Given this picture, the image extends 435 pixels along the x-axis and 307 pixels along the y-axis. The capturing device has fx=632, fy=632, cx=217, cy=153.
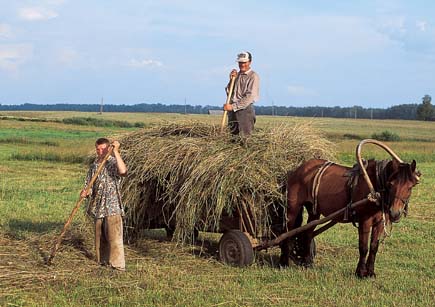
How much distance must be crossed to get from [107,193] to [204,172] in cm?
137

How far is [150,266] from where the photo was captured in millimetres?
8414

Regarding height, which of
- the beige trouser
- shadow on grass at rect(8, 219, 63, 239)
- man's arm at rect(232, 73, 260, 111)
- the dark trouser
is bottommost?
shadow on grass at rect(8, 219, 63, 239)

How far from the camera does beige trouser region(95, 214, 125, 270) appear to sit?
8.32 meters

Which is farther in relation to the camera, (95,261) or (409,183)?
(95,261)

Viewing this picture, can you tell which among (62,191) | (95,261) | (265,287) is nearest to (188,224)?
(95,261)

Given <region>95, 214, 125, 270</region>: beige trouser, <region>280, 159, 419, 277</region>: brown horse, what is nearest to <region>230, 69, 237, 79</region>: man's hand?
<region>280, 159, 419, 277</region>: brown horse

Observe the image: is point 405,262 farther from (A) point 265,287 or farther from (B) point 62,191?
(B) point 62,191

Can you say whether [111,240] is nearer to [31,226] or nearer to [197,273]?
[197,273]

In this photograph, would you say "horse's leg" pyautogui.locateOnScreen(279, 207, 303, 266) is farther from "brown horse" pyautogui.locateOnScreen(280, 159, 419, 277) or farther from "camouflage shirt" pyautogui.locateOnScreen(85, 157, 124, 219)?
"camouflage shirt" pyautogui.locateOnScreen(85, 157, 124, 219)

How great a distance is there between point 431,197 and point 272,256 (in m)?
10.3

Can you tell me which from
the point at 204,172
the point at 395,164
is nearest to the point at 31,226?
the point at 204,172

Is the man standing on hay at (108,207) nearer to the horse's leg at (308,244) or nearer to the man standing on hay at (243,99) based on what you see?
the man standing on hay at (243,99)

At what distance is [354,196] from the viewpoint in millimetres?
8094

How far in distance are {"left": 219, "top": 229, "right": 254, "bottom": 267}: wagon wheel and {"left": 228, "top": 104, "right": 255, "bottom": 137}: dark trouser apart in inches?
65.0
